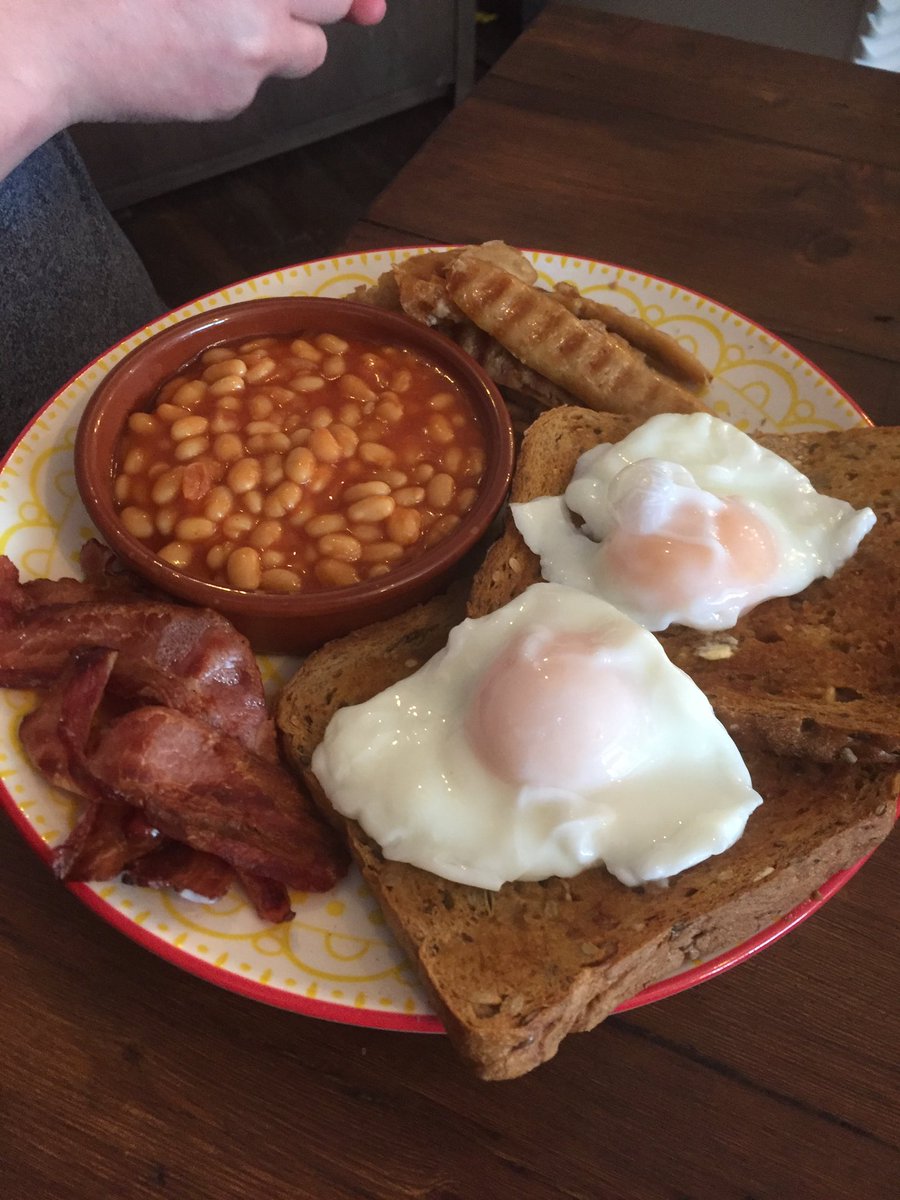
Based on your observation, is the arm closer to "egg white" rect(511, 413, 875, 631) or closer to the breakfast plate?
the breakfast plate

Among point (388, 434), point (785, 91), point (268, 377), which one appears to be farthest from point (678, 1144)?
point (785, 91)

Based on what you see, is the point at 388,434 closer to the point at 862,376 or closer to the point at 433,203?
the point at 433,203

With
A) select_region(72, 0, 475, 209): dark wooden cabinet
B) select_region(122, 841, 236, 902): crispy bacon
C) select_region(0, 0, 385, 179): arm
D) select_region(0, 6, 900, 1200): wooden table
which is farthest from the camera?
select_region(72, 0, 475, 209): dark wooden cabinet

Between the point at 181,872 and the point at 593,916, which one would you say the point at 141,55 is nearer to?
the point at 181,872

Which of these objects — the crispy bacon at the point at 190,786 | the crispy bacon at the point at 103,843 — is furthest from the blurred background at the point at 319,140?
the crispy bacon at the point at 103,843

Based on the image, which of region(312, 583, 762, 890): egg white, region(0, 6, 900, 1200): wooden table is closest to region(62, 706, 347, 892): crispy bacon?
region(312, 583, 762, 890): egg white

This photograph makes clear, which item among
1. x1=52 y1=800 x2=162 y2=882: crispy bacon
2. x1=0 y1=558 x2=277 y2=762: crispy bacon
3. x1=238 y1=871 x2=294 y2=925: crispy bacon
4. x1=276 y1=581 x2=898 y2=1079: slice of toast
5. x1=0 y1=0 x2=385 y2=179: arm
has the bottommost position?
x1=238 y1=871 x2=294 y2=925: crispy bacon

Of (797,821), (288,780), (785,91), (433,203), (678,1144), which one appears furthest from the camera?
(785,91)
